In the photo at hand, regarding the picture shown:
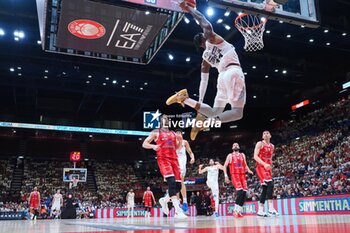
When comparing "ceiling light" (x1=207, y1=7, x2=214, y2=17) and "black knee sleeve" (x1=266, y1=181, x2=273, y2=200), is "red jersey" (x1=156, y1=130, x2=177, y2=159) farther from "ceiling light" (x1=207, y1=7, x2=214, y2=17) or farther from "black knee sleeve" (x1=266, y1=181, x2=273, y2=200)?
"ceiling light" (x1=207, y1=7, x2=214, y2=17)

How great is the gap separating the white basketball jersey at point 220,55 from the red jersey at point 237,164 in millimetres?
5713

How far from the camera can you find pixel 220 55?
5316mm

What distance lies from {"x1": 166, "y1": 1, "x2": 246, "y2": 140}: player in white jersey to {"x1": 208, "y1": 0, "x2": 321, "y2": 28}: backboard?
210 cm

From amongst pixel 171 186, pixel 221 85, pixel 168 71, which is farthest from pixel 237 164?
pixel 168 71

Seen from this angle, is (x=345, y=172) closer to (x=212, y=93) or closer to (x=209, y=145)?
(x=212, y=93)

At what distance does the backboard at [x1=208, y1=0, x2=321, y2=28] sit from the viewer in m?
7.46

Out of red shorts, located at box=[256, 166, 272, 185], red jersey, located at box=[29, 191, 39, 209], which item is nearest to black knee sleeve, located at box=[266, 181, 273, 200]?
red shorts, located at box=[256, 166, 272, 185]

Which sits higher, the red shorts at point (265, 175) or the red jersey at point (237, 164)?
the red jersey at point (237, 164)

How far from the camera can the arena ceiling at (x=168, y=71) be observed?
17734 mm

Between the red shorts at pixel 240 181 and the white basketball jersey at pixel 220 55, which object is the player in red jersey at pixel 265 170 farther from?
the white basketball jersey at pixel 220 55

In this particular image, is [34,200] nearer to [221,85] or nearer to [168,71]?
[168,71]

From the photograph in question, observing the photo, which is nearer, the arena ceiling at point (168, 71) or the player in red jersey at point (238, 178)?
the player in red jersey at point (238, 178)

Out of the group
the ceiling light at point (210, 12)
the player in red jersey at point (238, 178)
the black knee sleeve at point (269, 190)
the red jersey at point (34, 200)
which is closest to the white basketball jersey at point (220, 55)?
the black knee sleeve at point (269, 190)

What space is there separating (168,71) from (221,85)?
20.1 metres
